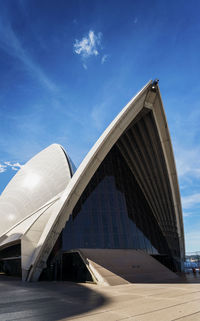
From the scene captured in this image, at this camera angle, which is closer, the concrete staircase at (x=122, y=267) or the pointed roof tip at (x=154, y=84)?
the concrete staircase at (x=122, y=267)

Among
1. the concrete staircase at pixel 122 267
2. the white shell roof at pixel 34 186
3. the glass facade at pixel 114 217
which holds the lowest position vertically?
the concrete staircase at pixel 122 267

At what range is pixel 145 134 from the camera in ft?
66.1

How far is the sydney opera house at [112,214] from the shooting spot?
14812 mm

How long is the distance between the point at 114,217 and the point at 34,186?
14.3 meters

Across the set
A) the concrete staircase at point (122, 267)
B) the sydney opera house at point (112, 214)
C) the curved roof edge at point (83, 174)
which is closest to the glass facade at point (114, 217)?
the sydney opera house at point (112, 214)

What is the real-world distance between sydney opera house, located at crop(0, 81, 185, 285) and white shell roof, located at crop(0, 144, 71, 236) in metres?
0.16

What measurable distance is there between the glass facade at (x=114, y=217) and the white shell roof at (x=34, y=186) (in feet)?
24.9

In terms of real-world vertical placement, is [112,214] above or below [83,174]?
below

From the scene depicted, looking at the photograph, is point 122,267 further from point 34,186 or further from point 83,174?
point 34,186

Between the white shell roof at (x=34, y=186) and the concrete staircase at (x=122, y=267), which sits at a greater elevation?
the white shell roof at (x=34, y=186)

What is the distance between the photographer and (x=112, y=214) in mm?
19047

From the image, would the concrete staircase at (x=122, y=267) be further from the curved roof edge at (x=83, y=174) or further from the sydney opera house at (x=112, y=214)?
the curved roof edge at (x=83, y=174)

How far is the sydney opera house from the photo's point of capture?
14.8 metres

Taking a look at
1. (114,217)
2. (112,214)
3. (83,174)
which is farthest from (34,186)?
(83,174)
